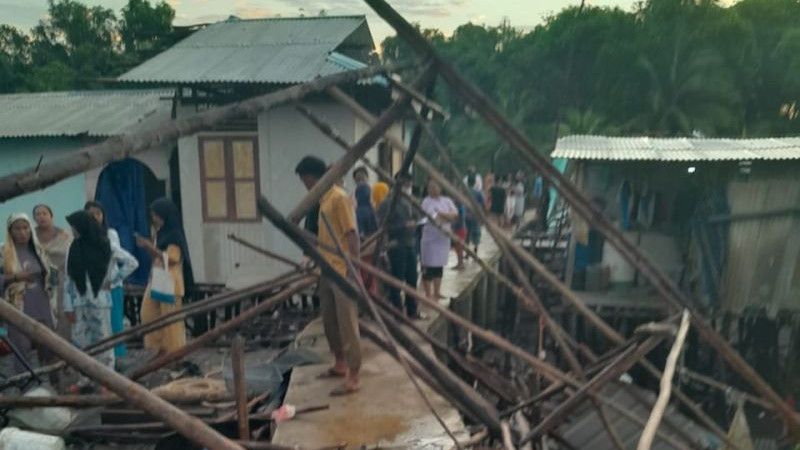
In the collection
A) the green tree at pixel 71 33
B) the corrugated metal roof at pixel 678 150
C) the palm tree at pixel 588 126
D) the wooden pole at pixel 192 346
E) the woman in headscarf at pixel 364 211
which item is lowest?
the wooden pole at pixel 192 346

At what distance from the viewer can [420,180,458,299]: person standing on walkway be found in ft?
26.9

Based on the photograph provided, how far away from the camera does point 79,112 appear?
41.1ft

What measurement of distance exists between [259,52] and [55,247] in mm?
5286

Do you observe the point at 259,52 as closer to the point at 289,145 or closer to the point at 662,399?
the point at 289,145

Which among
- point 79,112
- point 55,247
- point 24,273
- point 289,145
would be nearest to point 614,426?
point 24,273

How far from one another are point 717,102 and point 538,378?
19.8 m

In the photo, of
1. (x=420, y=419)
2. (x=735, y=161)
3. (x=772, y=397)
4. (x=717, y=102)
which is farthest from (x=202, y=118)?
(x=717, y=102)

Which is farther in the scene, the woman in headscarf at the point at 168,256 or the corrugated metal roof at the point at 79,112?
the corrugated metal roof at the point at 79,112

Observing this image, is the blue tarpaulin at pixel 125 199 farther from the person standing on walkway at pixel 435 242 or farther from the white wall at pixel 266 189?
the person standing on walkway at pixel 435 242

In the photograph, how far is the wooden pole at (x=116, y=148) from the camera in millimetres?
1995

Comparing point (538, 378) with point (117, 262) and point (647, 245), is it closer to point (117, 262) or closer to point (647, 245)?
point (117, 262)

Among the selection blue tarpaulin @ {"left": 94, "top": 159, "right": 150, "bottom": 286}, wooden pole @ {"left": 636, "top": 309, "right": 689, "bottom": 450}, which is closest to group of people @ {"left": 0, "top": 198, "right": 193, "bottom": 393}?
wooden pole @ {"left": 636, "top": 309, "right": 689, "bottom": 450}

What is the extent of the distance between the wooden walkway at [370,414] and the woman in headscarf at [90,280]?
194 cm

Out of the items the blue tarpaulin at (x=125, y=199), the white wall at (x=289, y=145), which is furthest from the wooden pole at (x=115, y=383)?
the blue tarpaulin at (x=125, y=199)
